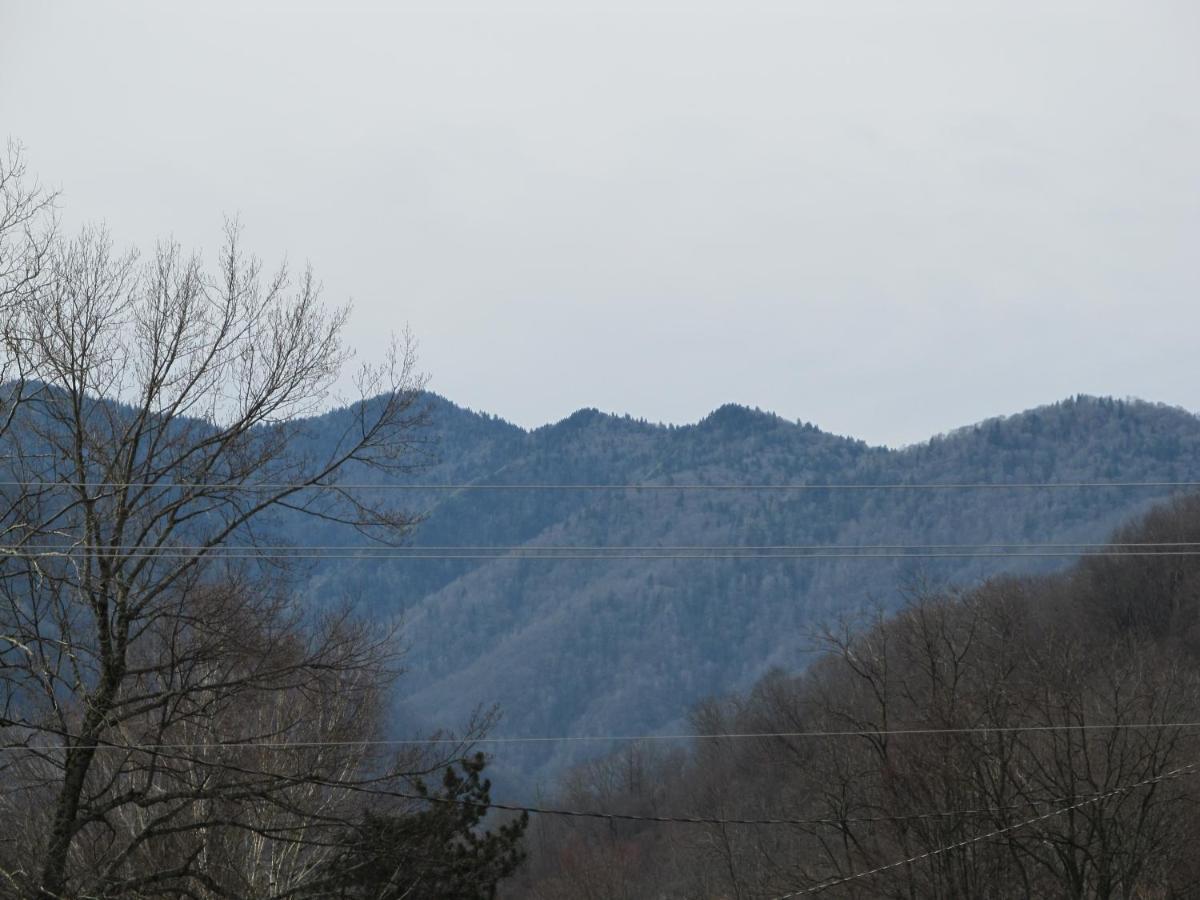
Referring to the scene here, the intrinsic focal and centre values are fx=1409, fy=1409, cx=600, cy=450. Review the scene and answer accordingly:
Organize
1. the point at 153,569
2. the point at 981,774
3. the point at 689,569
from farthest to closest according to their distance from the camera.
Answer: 1. the point at 689,569
2. the point at 981,774
3. the point at 153,569

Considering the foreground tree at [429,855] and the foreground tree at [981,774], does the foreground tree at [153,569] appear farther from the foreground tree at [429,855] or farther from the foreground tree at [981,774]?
the foreground tree at [981,774]

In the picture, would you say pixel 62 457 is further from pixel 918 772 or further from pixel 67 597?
pixel 918 772

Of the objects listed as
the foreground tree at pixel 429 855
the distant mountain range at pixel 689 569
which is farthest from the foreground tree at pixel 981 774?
the foreground tree at pixel 429 855

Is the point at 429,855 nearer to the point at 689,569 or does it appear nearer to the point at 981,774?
the point at 981,774

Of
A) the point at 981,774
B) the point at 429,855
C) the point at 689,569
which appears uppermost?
the point at 689,569

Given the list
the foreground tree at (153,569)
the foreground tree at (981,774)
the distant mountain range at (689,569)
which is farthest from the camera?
the distant mountain range at (689,569)

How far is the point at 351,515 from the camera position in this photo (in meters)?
16.0

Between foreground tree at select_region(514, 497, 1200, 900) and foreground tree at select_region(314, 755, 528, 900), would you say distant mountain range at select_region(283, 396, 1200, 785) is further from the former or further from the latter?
foreground tree at select_region(314, 755, 528, 900)

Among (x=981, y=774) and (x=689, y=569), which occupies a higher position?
(x=689, y=569)

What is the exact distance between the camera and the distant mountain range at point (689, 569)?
2813 inches

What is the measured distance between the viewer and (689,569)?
94812mm

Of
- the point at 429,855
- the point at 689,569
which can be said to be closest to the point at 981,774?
the point at 429,855

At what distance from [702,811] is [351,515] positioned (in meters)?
54.1

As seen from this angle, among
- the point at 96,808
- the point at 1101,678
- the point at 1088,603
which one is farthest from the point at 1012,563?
the point at 96,808
